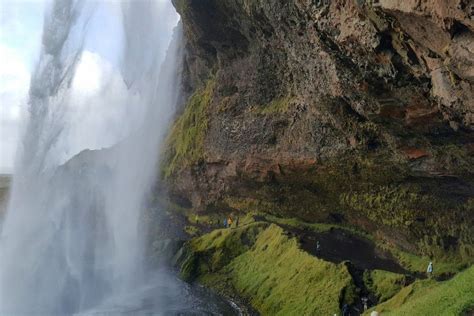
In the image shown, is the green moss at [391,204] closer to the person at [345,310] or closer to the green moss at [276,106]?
the person at [345,310]

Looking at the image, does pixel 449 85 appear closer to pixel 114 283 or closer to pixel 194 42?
pixel 114 283

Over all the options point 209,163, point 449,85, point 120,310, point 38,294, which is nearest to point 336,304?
point 449,85

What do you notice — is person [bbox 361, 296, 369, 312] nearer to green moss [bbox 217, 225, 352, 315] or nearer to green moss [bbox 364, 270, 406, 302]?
green moss [bbox 364, 270, 406, 302]

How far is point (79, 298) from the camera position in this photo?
104 ft

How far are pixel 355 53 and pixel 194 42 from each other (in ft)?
93.0

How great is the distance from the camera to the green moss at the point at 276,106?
36.4 m

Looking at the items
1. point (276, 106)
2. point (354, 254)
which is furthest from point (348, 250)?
point (276, 106)

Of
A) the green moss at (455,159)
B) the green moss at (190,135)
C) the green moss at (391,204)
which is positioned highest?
the green moss at (190,135)

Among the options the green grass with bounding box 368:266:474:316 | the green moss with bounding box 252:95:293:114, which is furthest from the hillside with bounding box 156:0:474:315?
the green grass with bounding box 368:266:474:316

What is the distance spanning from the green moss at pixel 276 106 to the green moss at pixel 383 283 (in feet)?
51.7

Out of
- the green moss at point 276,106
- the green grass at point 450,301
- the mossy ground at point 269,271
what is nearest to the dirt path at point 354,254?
the mossy ground at point 269,271

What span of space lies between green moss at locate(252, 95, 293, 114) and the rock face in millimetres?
116

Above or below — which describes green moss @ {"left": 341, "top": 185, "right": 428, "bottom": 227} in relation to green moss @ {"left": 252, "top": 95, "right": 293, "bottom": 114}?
below

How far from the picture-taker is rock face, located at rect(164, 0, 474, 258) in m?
18.7
